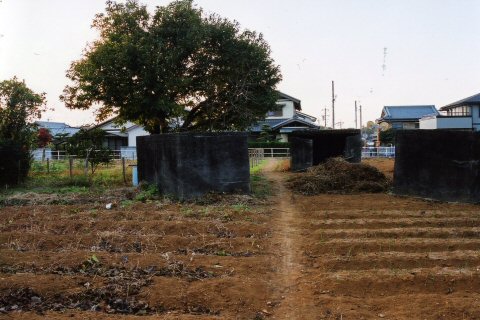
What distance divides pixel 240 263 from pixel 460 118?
3201 cm

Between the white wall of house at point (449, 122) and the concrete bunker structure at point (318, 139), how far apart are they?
15.4 metres

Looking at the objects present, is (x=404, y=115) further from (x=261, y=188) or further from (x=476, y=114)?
(x=261, y=188)

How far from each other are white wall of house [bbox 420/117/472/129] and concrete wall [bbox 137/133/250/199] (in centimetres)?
2540

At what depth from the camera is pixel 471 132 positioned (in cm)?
1077

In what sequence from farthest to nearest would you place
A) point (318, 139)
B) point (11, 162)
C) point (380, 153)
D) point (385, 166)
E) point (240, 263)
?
point (380, 153) → point (385, 166) → point (318, 139) → point (11, 162) → point (240, 263)

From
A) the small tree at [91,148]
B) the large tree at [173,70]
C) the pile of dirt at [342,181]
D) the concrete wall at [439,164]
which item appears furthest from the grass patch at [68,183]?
the concrete wall at [439,164]

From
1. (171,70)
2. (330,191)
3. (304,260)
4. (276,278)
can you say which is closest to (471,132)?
(330,191)

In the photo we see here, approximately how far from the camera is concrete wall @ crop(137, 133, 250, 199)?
11.7 metres

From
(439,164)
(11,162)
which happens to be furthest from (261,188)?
(11,162)

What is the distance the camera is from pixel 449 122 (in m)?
33.1

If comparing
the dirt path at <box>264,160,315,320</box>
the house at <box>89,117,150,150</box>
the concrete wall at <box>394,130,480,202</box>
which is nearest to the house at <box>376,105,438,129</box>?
the house at <box>89,117,150,150</box>

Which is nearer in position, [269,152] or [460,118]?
[269,152]

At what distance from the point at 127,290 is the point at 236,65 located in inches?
508

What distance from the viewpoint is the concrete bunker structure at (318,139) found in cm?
1903
